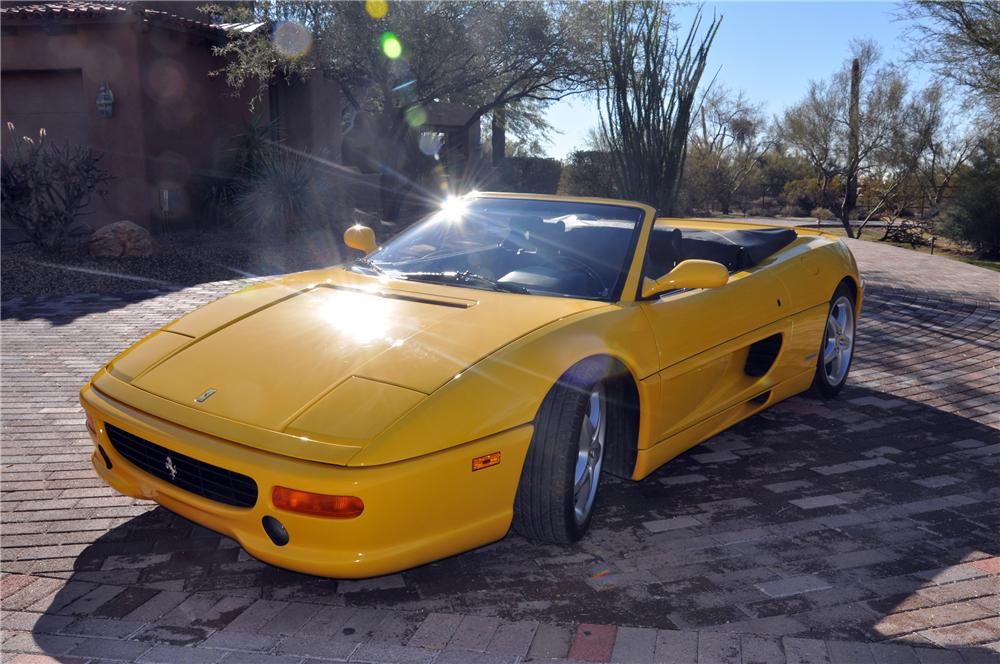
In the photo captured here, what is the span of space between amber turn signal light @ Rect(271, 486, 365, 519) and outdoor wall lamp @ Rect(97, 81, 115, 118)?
532 inches

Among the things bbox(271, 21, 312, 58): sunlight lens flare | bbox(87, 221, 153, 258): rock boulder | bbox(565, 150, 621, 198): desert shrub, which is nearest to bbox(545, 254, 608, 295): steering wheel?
bbox(87, 221, 153, 258): rock boulder

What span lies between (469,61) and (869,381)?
43.6 feet

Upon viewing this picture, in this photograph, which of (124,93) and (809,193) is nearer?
(124,93)

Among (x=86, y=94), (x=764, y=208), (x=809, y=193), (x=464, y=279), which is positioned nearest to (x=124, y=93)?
(x=86, y=94)

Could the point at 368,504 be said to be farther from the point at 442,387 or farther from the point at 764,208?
the point at 764,208

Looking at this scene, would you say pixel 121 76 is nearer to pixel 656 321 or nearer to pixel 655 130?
pixel 655 130

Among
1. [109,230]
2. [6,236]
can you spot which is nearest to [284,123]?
[6,236]

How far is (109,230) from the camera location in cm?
1147

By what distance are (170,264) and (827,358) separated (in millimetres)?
8859

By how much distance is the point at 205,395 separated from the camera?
2.98 meters

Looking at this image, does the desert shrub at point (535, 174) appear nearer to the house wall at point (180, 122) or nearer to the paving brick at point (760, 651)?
the house wall at point (180, 122)

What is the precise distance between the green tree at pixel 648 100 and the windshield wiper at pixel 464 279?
8.38 m

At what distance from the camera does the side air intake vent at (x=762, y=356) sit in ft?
14.6

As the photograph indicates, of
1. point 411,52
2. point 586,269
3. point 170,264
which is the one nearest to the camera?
point 586,269
